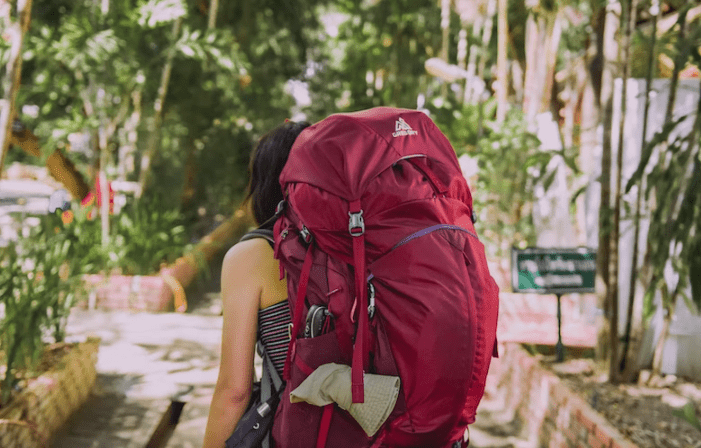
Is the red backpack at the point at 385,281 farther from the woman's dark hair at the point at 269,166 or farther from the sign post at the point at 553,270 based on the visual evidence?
the sign post at the point at 553,270

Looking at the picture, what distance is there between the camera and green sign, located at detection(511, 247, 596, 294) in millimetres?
3953

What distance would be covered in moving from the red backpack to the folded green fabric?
23mm

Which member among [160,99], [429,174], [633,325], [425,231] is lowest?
[633,325]

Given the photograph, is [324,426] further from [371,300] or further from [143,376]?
[143,376]

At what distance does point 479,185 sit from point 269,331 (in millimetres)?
5534

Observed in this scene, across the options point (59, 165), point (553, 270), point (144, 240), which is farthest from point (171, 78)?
point (553, 270)

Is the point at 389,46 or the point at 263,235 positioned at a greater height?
the point at 389,46

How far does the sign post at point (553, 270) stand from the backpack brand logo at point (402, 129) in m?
2.72

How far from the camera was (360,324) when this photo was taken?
1.31m

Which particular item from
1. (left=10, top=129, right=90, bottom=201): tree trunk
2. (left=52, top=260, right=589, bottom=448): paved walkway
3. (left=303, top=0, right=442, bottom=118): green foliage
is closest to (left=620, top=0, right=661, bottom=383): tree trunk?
(left=52, top=260, right=589, bottom=448): paved walkway

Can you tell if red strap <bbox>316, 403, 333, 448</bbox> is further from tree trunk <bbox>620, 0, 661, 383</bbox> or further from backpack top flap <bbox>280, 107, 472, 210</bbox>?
tree trunk <bbox>620, 0, 661, 383</bbox>

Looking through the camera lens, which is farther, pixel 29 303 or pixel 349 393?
pixel 29 303

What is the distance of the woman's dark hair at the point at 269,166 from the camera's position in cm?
170

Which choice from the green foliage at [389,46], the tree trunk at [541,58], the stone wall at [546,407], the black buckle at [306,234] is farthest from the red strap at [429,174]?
the green foliage at [389,46]
